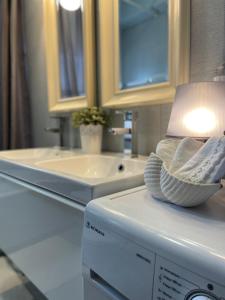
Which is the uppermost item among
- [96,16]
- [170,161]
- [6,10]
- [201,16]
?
[6,10]

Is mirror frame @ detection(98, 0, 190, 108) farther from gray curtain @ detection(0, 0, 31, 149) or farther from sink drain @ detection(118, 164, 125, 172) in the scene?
gray curtain @ detection(0, 0, 31, 149)

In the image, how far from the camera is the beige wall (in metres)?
0.87

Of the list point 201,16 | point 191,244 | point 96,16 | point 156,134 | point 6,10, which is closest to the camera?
point 191,244

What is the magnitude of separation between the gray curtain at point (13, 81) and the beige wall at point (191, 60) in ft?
0.28

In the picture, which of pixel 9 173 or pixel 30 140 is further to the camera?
pixel 30 140

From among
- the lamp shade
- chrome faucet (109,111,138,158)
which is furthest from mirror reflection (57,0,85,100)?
the lamp shade

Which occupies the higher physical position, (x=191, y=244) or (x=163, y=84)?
(x=163, y=84)

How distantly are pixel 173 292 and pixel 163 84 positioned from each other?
82 cm

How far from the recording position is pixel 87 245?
0.54m

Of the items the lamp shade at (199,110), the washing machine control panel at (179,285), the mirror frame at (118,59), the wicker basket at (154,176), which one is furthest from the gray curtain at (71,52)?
the washing machine control panel at (179,285)

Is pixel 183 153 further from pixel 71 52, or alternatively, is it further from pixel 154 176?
pixel 71 52

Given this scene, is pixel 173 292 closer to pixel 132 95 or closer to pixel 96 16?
pixel 132 95

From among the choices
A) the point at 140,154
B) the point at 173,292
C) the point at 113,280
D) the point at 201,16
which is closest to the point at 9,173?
the point at 140,154

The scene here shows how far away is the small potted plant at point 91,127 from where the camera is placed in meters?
1.29
